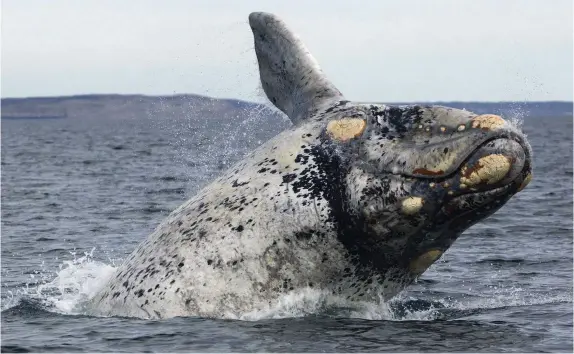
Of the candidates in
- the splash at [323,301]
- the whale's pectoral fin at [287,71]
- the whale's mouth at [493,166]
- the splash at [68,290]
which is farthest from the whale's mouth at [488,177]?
the splash at [68,290]

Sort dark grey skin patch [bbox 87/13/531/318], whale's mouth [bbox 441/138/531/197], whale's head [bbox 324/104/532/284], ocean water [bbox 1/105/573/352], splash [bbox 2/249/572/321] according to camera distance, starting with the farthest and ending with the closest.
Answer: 1. splash [bbox 2/249/572/321]
2. ocean water [bbox 1/105/573/352]
3. dark grey skin patch [bbox 87/13/531/318]
4. whale's head [bbox 324/104/532/284]
5. whale's mouth [bbox 441/138/531/197]

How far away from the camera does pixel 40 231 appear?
2303 cm

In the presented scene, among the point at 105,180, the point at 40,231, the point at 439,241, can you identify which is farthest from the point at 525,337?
the point at 105,180

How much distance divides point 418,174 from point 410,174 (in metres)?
0.08

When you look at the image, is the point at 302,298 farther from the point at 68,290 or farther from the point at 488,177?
the point at 68,290

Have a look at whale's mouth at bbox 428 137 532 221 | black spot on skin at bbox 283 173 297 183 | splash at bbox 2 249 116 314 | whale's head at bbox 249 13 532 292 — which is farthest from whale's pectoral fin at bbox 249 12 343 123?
splash at bbox 2 249 116 314

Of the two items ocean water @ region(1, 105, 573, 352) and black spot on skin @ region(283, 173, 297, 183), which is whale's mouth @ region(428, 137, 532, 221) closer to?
ocean water @ region(1, 105, 573, 352)

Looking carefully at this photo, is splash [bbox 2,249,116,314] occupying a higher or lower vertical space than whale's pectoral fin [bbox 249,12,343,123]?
lower

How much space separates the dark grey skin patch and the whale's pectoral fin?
1.49 feet

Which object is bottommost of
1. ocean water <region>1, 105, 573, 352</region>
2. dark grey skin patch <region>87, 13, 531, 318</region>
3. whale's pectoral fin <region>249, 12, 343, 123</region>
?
ocean water <region>1, 105, 573, 352</region>

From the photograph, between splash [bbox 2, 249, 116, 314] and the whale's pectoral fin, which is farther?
splash [bbox 2, 249, 116, 314]

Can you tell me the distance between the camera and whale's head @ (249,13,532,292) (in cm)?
1040

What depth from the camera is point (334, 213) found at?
431 inches

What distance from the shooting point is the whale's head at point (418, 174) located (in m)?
10.4
